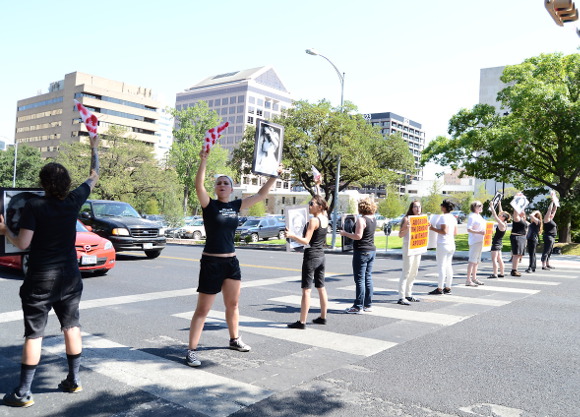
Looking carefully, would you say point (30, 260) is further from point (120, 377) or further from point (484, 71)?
point (484, 71)

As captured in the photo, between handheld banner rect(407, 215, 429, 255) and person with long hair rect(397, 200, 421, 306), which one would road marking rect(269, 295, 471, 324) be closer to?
person with long hair rect(397, 200, 421, 306)

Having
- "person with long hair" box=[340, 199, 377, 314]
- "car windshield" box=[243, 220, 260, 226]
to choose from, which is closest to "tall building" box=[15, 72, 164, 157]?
"car windshield" box=[243, 220, 260, 226]

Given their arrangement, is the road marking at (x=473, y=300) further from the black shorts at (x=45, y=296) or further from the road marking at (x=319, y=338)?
the black shorts at (x=45, y=296)

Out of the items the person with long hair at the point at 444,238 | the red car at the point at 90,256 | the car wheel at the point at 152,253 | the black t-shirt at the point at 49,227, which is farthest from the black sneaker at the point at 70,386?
the car wheel at the point at 152,253

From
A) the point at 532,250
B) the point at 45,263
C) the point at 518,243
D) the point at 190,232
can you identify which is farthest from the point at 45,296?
the point at 190,232

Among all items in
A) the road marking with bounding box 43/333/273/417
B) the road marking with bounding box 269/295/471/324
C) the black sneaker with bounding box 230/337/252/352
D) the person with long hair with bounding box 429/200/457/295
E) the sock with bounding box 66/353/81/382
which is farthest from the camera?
the person with long hair with bounding box 429/200/457/295

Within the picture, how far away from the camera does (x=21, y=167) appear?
6975 cm

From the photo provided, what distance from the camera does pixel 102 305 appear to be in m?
8.04

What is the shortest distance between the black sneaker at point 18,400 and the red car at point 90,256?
6.87m

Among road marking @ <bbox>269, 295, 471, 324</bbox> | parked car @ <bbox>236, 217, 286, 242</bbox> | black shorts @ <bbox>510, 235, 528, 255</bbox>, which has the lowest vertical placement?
road marking @ <bbox>269, 295, 471, 324</bbox>

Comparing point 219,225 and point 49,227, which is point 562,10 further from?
point 49,227

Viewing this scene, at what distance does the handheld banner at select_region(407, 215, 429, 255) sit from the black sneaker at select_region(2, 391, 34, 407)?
20.8 feet

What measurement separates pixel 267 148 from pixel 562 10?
432 cm

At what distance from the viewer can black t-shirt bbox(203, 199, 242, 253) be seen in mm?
4828
